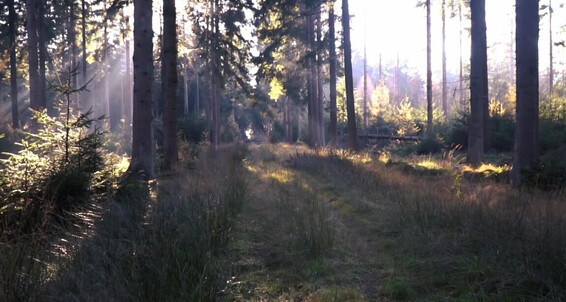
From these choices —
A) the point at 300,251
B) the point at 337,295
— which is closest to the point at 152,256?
the point at 337,295

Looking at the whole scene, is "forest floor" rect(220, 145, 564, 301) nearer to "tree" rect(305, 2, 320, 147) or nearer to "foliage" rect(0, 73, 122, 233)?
"foliage" rect(0, 73, 122, 233)

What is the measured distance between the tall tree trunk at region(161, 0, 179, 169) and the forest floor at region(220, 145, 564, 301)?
21.3ft

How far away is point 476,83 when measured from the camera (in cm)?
1473

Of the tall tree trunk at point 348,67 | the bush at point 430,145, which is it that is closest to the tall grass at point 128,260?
the tall tree trunk at point 348,67

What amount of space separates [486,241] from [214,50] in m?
23.0

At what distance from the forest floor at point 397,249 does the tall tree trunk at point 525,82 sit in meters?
1.63

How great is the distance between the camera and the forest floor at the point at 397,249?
14.3 feet

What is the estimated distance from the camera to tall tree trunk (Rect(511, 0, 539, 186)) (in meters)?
9.56

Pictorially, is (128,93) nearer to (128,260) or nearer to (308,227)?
(308,227)

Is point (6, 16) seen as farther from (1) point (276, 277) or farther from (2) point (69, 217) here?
(1) point (276, 277)

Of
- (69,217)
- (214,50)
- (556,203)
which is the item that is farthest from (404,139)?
(69,217)

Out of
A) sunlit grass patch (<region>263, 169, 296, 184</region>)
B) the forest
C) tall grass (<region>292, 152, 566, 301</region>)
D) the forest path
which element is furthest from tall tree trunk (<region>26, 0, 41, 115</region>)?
tall grass (<region>292, 152, 566, 301</region>)

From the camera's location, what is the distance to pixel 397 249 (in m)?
5.88

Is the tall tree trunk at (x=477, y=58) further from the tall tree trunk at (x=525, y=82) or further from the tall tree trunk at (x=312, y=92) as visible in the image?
the tall tree trunk at (x=312, y=92)
